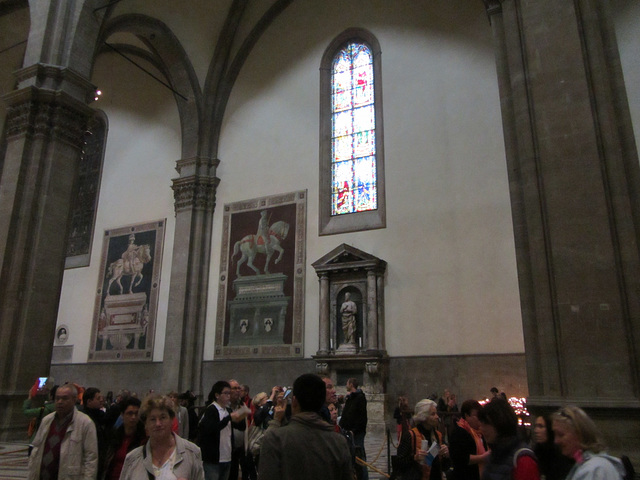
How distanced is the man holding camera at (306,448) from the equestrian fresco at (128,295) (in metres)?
14.8

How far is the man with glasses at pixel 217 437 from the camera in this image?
13.6 ft

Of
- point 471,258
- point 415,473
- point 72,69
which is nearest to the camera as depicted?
point 415,473

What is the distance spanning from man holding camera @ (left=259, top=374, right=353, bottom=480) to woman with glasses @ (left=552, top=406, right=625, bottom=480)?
1055 millimetres

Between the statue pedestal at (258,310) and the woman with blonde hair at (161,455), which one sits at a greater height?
the statue pedestal at (258,310)

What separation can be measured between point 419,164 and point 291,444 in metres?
11.9

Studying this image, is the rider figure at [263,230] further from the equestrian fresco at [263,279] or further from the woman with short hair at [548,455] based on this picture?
the woman with short hair at [548,455]

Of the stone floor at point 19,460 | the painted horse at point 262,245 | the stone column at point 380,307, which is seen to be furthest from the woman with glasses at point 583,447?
the painted horse at point 262,245

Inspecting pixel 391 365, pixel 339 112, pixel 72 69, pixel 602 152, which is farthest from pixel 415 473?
pixel 339 112

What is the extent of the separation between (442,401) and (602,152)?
5804 millimetres

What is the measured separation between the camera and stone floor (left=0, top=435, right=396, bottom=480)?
655cm

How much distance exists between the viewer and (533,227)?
269 inches

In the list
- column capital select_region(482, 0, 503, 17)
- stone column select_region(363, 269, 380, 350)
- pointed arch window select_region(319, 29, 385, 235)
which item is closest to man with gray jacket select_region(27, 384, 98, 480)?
column capital select_region(482, 0, 503, 17)

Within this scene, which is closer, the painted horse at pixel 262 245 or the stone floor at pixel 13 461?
the stone floor at pixel 13 461

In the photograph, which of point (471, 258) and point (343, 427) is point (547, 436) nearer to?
point (343, 427)
